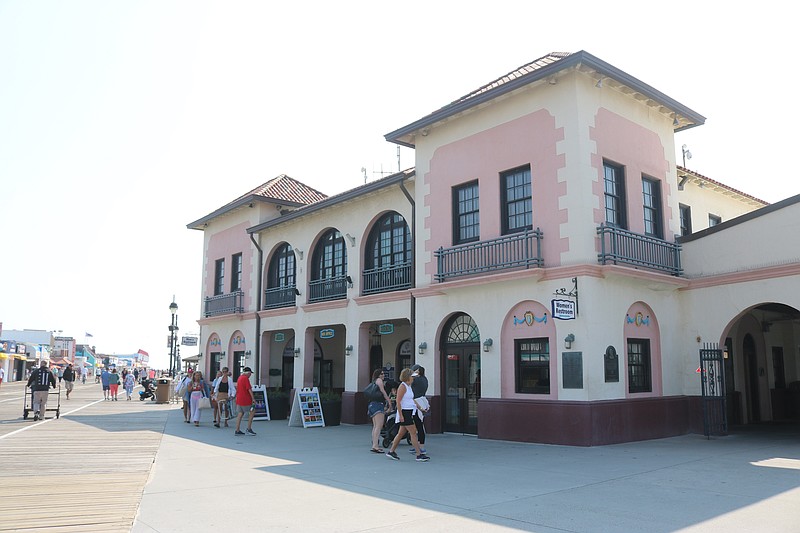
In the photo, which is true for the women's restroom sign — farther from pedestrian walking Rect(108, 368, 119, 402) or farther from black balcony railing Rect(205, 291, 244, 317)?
pedestrian walking Rect(108, 368, 119, 402)

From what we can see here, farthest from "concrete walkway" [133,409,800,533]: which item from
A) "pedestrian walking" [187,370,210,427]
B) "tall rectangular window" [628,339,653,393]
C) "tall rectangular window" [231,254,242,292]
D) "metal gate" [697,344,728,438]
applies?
"tall rectangular window" [231,254,242,292]

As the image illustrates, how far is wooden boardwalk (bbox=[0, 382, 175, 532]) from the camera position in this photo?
7.28 meters

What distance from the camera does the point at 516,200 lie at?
15.8 meters

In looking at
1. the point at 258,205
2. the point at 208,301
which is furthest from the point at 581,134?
the point at 208,301

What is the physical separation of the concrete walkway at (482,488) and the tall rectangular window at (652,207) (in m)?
5.05

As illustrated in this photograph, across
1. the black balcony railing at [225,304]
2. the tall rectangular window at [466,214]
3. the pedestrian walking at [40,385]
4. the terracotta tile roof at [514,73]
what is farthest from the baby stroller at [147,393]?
the terracotta tile roof at [514,73]

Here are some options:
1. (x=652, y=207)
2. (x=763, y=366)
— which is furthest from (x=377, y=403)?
(x=763, y=366)

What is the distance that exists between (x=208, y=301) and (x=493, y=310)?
16.9m

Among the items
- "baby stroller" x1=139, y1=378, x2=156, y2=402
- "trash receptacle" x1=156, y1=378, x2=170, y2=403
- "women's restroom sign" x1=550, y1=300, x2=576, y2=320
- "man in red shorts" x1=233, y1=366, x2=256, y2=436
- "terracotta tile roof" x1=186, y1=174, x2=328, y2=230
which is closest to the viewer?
"women's restroom sign" x1=550, y1=300, x2=576, y2=320

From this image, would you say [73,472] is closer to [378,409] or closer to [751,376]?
[378,409]

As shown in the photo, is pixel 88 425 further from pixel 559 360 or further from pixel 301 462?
pixel 559 360

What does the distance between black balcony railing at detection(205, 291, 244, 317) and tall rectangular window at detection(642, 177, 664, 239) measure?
16.2m

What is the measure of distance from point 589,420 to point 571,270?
3085mm

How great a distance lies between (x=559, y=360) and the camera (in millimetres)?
14258
